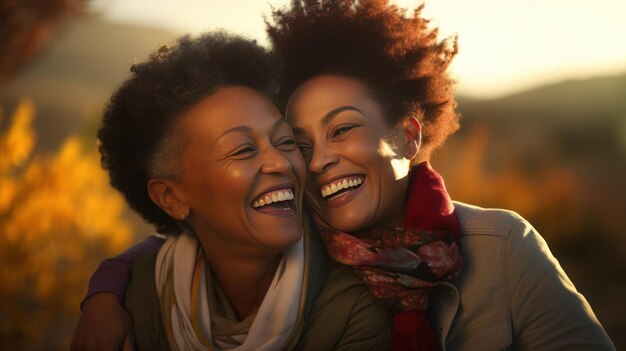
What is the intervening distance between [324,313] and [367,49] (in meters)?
1.28

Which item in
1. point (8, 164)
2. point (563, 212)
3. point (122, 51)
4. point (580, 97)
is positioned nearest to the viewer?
point (8, 164)

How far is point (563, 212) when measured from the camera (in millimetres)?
8336

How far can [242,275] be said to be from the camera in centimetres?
305

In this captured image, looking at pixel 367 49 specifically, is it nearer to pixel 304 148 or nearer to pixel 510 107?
pixel 304 148

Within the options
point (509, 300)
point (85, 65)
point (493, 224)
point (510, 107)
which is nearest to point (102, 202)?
point (493, 224)

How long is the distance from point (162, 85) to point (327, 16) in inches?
35.8

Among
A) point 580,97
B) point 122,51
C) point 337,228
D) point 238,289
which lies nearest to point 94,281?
point 238,289

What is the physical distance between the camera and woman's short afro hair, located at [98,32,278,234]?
2926mm

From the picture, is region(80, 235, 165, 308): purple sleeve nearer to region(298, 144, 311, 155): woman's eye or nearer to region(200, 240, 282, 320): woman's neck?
region(200, 240, 282, 320): woman's neck

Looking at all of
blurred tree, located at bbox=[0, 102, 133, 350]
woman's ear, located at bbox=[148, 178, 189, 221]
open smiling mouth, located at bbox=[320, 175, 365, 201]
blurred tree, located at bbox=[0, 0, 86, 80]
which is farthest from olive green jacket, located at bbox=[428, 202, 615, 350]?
blurred tree, located at bbox=[0, 0, 86, 80]

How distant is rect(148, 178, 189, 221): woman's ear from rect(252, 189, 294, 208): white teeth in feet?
1.33

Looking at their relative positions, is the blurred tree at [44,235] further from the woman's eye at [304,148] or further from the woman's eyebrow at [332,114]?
the woman's eyebrow at [332,114]

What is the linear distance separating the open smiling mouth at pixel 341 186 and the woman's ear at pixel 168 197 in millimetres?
650

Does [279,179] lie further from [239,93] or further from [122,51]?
[122,51]
